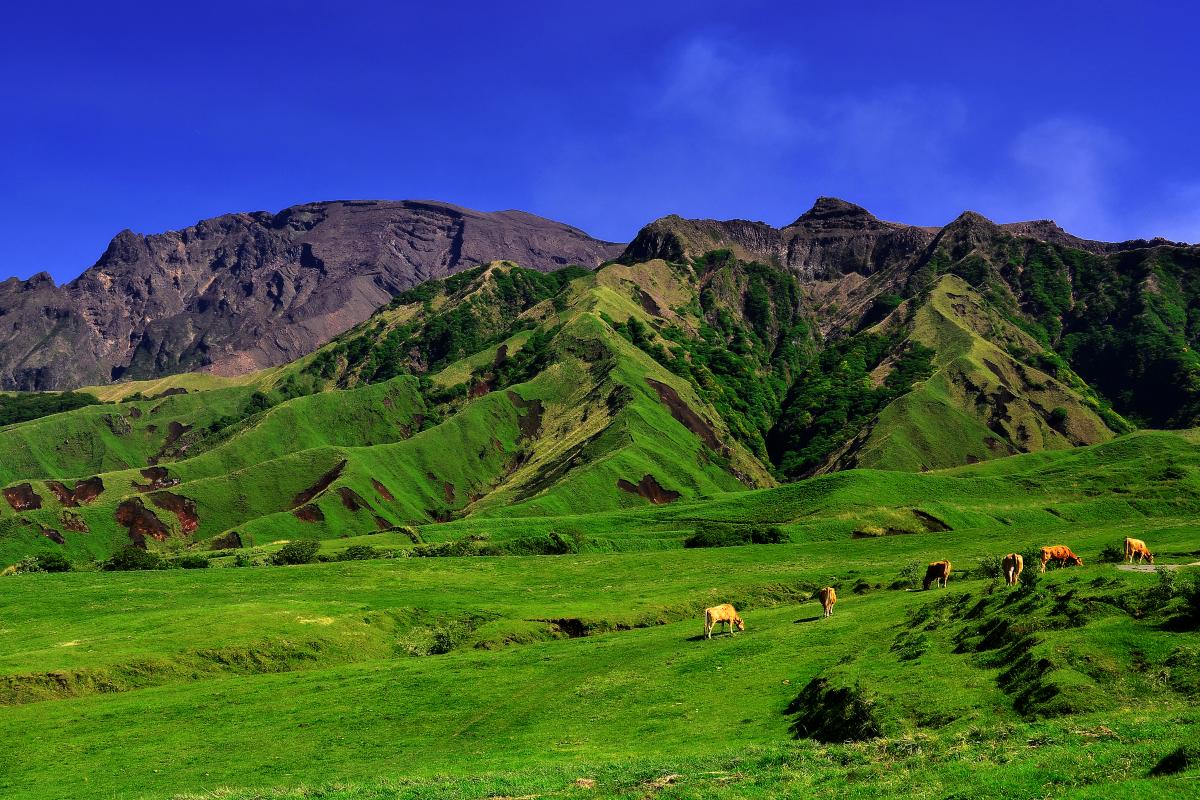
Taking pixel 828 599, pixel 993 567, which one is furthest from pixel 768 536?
pixel 828 599

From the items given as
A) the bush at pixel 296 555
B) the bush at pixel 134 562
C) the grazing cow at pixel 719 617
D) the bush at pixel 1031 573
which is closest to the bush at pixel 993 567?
the bush at pixel 1031 573

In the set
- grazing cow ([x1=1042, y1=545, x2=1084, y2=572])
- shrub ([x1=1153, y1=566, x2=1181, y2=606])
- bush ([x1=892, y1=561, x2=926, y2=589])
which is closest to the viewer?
shrub ([x1=1153, y1=566, x2=1181, y2=606])

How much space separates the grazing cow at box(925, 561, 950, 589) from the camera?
249 feet

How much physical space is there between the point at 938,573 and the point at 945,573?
57 cm

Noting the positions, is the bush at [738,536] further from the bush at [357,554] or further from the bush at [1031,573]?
the bush at [1031,573]

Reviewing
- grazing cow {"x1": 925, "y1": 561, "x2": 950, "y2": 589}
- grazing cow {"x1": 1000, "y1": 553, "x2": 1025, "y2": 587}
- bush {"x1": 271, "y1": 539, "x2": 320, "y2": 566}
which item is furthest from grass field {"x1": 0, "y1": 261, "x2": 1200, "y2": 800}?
bush {"x1": 271, "y1": 539, "x2": 320, "y2": 566}

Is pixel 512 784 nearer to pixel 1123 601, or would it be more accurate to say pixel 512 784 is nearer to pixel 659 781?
pixel 659 781

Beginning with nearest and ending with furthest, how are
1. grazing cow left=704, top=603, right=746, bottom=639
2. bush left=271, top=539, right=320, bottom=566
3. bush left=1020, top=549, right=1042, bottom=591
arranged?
bush left=1020, top=549, right=1042, bottom=591 < grazing cow left=704, top=603, right=746, bottom=639 < bush left=271, top=539, right=320, bottom=566

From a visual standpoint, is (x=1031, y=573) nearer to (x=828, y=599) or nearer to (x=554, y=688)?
(x=828, y=599)

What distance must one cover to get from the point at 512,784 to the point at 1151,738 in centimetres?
2240

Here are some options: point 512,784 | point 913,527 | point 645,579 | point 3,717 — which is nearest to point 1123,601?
point 512,784

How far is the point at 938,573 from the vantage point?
251 ft

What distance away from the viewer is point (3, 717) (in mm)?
60312

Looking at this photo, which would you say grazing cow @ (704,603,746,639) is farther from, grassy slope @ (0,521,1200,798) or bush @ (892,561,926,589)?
bush @ (892,561,926,589)
